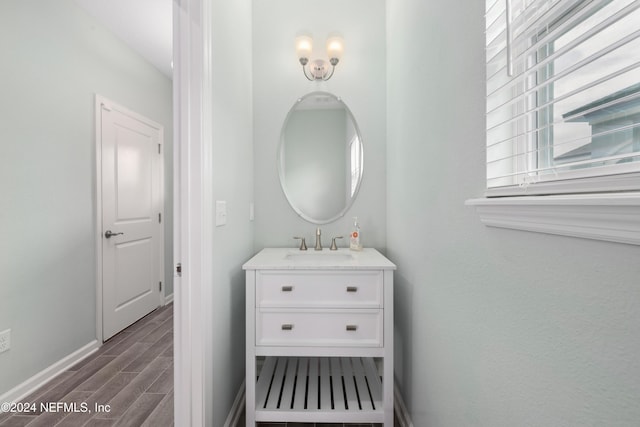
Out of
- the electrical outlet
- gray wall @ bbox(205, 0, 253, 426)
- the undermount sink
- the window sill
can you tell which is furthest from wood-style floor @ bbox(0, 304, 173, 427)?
the window sill

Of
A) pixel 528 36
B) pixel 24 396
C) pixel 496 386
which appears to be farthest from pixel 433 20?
pixel 24 396

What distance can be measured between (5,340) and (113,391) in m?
0.70

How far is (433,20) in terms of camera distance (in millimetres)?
1121

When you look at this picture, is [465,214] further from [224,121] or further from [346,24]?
[346,24]

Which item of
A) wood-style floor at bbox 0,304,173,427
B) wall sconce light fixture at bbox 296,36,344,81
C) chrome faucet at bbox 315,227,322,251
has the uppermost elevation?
wall sconce light fixture at bbox 296,36,344,81

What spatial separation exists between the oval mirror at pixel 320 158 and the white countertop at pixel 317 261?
271mm

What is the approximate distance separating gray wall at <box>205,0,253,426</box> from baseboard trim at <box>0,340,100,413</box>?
1.43 metres

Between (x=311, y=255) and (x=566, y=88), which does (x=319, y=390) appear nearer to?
(x=311, y=255)

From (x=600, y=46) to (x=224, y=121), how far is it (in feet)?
4.52

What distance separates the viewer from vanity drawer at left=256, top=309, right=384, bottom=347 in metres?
1.39

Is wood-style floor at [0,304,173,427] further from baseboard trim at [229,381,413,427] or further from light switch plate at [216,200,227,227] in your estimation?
light switch plate at [216,200,227,227]

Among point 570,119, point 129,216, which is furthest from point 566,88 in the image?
point 129,216

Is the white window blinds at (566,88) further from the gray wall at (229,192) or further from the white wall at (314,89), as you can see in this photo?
the white wall at (314,89)

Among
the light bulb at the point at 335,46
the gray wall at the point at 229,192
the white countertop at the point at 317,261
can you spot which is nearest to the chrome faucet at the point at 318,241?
the white countertop at the point at 317,261
